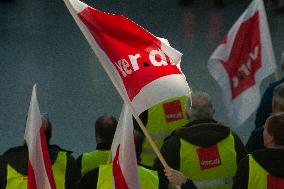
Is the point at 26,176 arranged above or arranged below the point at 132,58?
below

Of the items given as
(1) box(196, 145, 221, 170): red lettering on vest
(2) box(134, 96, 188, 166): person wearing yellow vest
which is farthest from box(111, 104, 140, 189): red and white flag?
(2) box(134, 96, 188, 166): person wearing yellow vest

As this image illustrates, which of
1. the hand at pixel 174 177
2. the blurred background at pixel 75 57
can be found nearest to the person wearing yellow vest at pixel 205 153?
the hand at pixel 174 177

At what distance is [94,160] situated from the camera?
5.79 metres

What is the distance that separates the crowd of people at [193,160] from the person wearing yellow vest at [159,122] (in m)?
0.70

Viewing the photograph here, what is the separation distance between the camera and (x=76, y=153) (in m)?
9.47

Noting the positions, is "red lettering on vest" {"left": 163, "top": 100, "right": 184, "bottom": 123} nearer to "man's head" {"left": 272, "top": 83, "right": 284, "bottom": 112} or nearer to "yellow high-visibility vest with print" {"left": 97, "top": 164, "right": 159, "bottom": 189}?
"man's head" {"left": 272, "top": 83, "right": 284, "bottom": 112}

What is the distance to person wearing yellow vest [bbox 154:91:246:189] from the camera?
18.4 ft

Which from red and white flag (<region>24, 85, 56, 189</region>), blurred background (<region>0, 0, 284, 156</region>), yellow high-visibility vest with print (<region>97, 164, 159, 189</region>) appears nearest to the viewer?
red and white flag (<region>24, 85, 56, 189</region>)

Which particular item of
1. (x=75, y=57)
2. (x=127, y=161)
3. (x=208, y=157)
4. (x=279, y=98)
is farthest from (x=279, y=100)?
(x=75, y=57)

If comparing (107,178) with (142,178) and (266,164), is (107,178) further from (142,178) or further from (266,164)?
(266,164)

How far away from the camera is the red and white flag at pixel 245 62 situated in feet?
23.9

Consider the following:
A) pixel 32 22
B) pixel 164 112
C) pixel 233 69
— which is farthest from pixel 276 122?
pixel 32 22

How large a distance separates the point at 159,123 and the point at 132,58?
2.09m

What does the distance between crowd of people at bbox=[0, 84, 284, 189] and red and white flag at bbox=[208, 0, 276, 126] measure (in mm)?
1170
